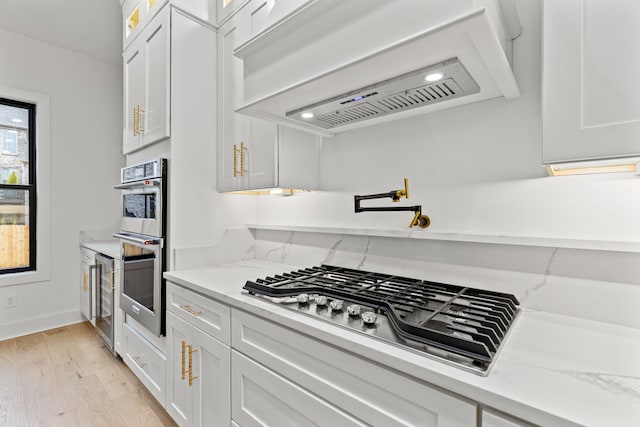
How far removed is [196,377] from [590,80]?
6.01 feet

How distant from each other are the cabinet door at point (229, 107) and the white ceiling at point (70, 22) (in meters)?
1.54

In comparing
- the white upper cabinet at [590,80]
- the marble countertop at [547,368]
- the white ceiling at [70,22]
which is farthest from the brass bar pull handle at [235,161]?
the white ceiling at [70,22]

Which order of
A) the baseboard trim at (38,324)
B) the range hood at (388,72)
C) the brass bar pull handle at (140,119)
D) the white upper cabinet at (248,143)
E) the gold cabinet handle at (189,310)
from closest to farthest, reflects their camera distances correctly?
the range hood at (388,72)
the gold cabinet handle at (189,310)
the white upper cabinet at (248,143)
the brass bar pull handle at (140,119)
the baseboard trim at (38,324)

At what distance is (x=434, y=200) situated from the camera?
138cm

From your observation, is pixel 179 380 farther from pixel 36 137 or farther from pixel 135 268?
pixel 36 137

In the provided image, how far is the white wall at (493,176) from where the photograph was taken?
1.01 meters

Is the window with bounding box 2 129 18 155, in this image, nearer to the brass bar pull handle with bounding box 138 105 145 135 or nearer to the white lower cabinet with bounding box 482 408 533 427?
the brass bar pull handle with bounding box 138 105 145 135

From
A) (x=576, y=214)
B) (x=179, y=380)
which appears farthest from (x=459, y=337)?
(x=179, y=380)

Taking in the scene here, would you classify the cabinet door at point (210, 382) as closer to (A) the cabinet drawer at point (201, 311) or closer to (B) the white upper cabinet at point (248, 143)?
(A) the cabinet drawer at point (201, 311)

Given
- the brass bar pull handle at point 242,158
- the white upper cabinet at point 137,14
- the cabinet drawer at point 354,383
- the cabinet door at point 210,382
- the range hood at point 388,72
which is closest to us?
the cabinet drawer at point 354,383

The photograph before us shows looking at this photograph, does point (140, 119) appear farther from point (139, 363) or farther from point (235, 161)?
point (139, 363)

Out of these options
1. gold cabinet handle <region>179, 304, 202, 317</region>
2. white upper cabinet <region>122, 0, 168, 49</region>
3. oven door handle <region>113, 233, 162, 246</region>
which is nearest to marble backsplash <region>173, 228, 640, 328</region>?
oven door handle <region>113, 233, 162, 246</region>

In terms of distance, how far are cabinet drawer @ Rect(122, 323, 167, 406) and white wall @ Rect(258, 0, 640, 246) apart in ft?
4.72

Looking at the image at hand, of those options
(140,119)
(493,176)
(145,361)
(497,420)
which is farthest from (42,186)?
(497,420)
